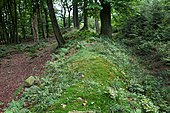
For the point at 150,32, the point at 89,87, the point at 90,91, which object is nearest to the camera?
the point at 90,91

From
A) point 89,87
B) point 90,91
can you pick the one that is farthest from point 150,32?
point 90,91

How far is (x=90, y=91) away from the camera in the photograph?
573 centimetres

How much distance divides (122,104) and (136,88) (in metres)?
1.70

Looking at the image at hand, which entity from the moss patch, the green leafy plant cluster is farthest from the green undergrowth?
the green leafy plant cluster

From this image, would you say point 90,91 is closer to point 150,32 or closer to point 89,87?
point 89,87

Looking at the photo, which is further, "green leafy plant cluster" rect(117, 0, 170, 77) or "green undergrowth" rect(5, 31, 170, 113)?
"green leafy plant cluster" rect(117, 0, 170, 77)

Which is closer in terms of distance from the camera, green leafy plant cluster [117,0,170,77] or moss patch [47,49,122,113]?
moss patch [47,49,122,113]

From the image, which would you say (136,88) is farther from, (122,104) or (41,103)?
(41,103)

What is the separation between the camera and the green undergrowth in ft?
17.2

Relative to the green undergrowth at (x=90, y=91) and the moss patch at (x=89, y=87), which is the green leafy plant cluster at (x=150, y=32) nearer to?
the green undergrowth at (x=90, y=91)

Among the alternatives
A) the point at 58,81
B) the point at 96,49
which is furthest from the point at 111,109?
the point at 96,49

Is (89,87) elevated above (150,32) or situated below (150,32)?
below

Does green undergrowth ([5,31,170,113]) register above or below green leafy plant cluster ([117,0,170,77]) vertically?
below

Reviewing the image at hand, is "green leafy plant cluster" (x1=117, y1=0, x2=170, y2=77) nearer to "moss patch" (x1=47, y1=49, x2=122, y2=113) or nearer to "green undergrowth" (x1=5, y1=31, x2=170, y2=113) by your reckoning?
"green undergrowth" (x1=5, y1=31, x2=170, y2=113)
